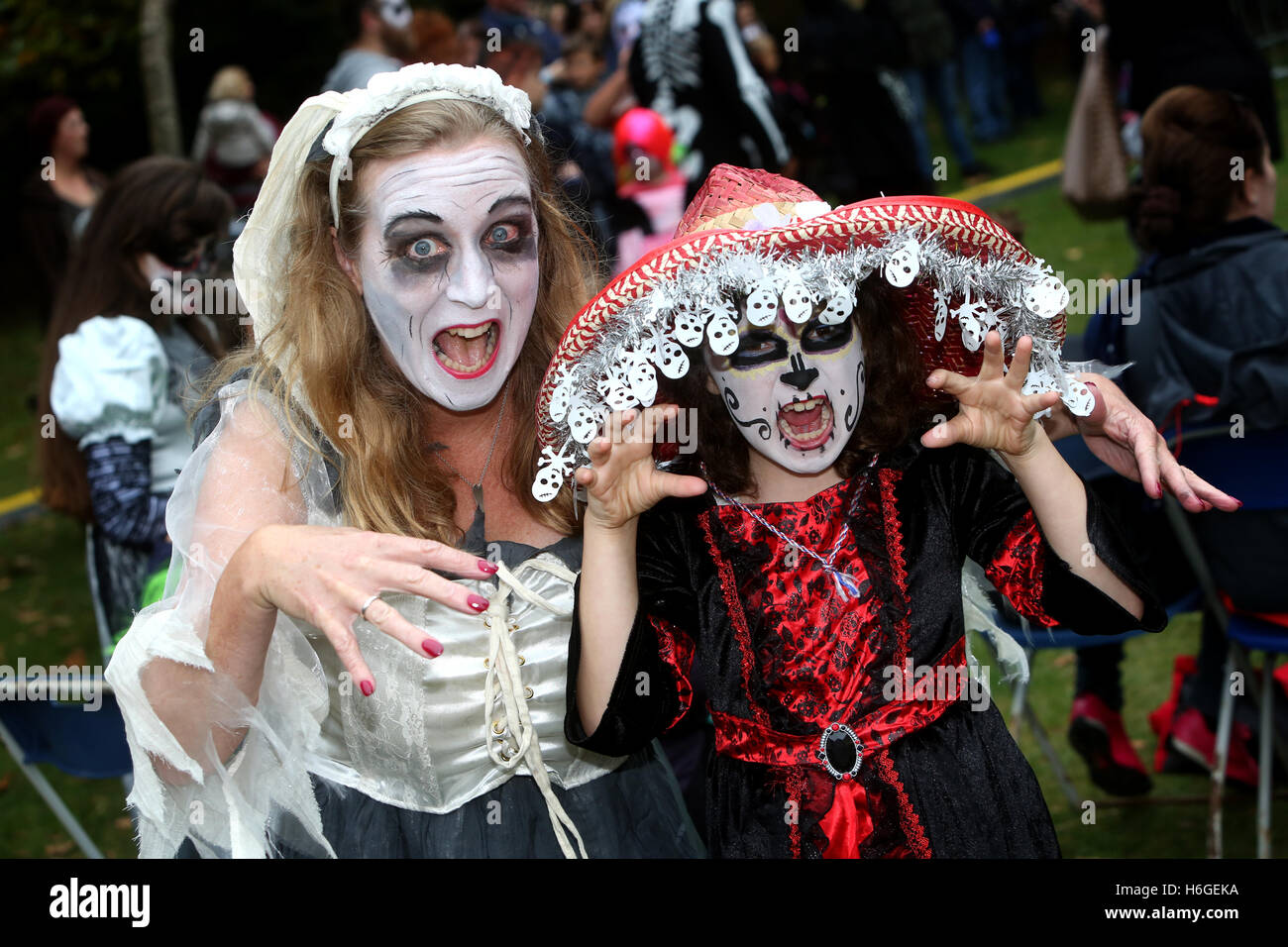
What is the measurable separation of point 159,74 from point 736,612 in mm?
6484

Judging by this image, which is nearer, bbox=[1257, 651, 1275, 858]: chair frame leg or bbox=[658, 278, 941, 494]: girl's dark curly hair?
bbox=[658, 278, 941, 494]: girl's dark curly hair

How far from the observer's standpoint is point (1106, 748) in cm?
358

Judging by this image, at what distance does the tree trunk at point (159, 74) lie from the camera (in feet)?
24.0

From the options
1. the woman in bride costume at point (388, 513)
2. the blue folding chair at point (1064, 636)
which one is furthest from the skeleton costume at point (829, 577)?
the blue folding chair at point (1064, 636)

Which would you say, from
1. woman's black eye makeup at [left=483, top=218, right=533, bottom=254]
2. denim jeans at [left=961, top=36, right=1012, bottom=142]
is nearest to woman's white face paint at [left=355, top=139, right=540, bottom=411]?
woman's black eye makeup at [left=483, top=218, right=533, bottom=254]

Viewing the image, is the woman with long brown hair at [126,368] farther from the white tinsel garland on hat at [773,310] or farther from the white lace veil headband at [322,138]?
the white tinsel garland on hat at [773,310]

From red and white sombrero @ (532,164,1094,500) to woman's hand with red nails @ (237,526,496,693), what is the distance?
31 cm

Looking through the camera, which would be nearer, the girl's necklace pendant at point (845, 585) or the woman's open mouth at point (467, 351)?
the girl's necklace pendant at point (845, 585)

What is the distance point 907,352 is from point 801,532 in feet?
1.03

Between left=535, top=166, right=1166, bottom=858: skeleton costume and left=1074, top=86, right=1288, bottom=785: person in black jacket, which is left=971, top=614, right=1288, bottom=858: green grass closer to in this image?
left=1074, top=86, right=1288, bottom=785: person in black jacket

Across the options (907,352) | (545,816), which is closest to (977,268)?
(907,352)

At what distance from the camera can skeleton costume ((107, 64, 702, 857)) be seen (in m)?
2.05

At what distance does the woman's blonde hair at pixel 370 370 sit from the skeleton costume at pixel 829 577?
264 millimetres

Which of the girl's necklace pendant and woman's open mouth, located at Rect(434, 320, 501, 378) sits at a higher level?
woman's open mouth, located at Rect(434, 320, 501, 378)
